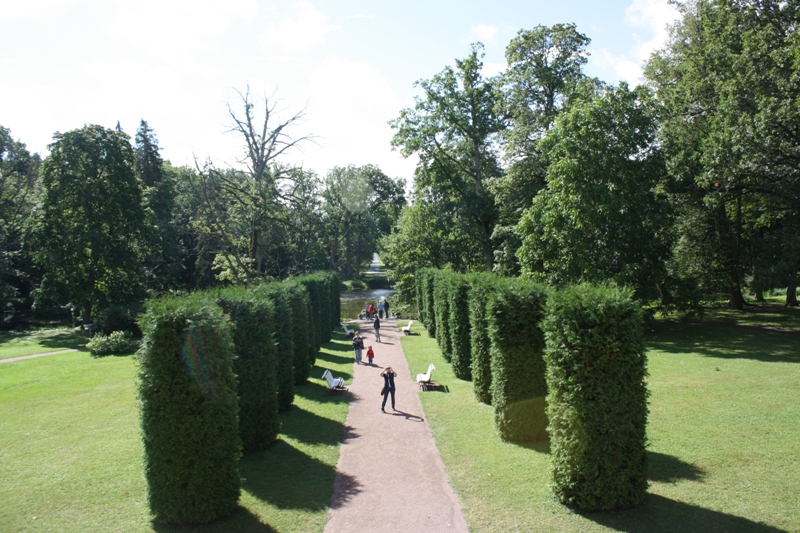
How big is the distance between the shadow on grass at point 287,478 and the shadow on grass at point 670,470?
21.1 ft

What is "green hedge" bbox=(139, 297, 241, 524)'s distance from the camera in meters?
9.12

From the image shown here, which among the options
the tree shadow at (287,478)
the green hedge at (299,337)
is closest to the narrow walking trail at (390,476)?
the tree shadow at (287,478)

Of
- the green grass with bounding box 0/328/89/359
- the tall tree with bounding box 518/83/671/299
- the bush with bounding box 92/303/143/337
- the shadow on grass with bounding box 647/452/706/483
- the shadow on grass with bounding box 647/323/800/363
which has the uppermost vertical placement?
the tall tree with bounding box 518/83/671/299

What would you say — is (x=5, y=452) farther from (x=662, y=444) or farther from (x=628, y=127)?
(x=628, y=127)

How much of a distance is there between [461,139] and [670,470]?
33967mm

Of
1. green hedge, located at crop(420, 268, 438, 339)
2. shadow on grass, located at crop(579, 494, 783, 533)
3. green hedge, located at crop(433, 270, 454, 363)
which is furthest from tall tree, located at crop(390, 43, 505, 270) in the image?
shadow on grass, located at crop(579, 494, 783, 533)

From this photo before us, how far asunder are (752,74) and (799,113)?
9.40 feet

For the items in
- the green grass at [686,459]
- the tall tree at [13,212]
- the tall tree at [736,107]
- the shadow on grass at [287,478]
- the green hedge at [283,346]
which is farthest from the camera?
the tall tree at [13,212]

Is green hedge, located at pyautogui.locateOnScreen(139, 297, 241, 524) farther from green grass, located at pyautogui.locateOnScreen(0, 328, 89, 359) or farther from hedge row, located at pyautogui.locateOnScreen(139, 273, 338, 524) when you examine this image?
green grass, located at pyautogui.locateOnScreen(0, 328, 89, 359)

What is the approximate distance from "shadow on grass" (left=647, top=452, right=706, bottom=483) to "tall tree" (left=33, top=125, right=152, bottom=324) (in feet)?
115

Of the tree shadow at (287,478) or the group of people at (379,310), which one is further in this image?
the group of people at (379,310)

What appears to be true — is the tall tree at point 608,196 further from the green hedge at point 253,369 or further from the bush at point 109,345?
the bush at point 109,345

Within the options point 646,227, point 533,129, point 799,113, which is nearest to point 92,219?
point 533,129

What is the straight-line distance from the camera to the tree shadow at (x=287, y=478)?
10.3 m
